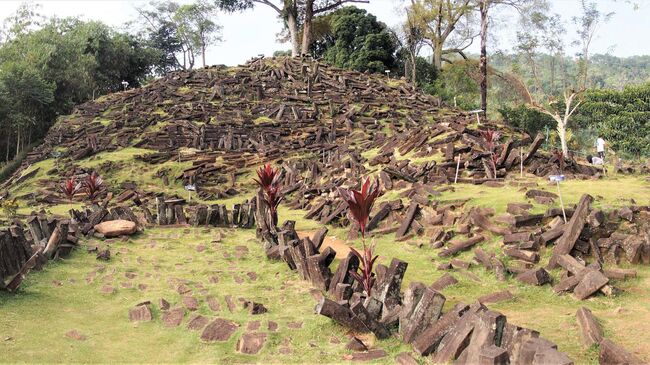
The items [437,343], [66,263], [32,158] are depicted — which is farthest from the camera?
[32,158]

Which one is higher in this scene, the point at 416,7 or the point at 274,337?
the point at 416,7

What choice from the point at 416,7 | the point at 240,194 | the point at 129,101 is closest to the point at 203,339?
the point at 240,194

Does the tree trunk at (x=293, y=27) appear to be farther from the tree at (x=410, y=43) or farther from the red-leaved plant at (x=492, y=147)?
the red-leaved plant at (x=492, y=147)

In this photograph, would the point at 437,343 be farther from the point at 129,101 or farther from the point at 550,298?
the point at 129,101

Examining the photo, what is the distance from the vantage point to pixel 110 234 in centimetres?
1088

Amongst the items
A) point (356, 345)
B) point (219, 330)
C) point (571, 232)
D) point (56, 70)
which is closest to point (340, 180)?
point (571, 232)

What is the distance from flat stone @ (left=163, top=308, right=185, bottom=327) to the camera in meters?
6.31

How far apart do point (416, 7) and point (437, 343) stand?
4270cm

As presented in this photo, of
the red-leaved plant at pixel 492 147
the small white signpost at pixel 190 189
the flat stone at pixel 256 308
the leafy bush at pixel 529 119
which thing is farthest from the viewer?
the leafy bush at pixel 529 119

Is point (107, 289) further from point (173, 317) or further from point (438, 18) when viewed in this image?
point (438, 18)

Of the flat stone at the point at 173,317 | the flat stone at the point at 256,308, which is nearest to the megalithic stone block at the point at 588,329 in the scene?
the flat stone at the point at 256,308

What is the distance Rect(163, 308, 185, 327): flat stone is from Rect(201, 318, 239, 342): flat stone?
0.52 metres

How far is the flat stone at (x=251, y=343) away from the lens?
A: 5.48 metres

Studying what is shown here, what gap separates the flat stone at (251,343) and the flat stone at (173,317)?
112 cm
